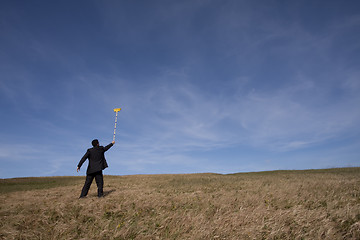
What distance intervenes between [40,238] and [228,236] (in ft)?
15.6

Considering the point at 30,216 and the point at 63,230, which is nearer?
the point at 63,230

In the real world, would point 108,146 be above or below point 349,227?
above

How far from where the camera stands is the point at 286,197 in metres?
9.56

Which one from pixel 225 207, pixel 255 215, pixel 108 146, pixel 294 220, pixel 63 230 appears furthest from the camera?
pixel 108 146

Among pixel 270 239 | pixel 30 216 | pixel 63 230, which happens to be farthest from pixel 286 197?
pixel 30 216

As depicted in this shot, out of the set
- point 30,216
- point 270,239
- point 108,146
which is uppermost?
point 108,146

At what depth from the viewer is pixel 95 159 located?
41.9 ft

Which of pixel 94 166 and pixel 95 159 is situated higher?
pixel 95 159

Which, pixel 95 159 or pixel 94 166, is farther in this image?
pixel 95 159

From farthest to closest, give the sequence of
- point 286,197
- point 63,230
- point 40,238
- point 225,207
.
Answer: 1. point 286,197
2. point 225,207
3. point 63,230
4. point 40,238

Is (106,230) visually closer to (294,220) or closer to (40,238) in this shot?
(40,238)

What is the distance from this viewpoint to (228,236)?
557cm

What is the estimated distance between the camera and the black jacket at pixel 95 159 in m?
12.6

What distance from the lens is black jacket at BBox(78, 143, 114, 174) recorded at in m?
12.6
